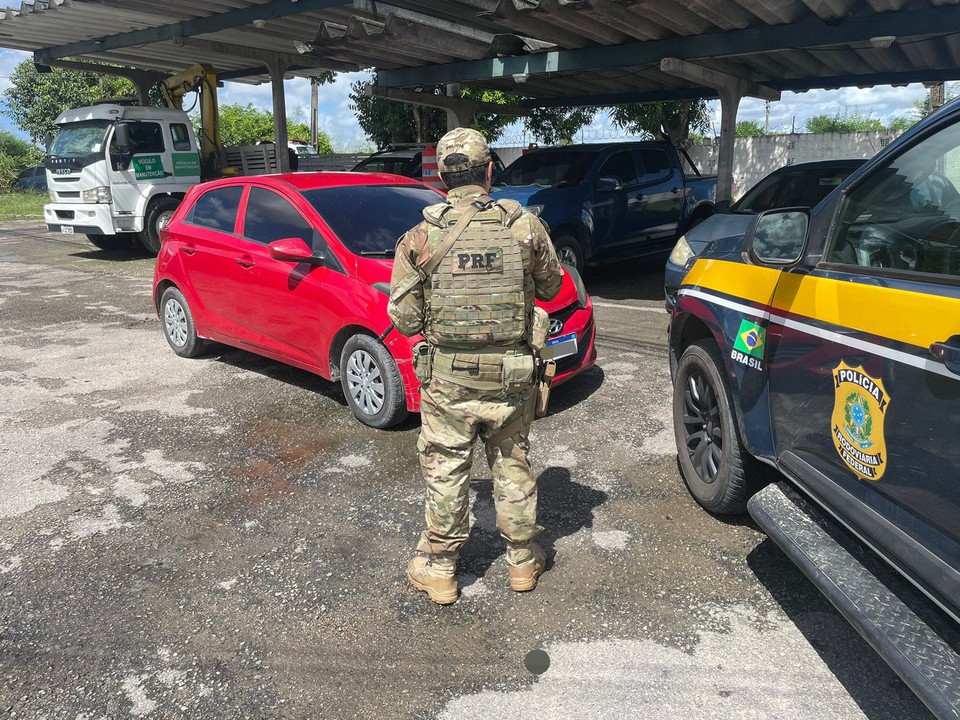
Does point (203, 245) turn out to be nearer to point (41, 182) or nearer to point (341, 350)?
point (341, 350)

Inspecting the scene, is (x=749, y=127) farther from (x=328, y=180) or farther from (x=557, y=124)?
(x=328, y=180)

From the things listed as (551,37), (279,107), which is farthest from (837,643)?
(279,107)

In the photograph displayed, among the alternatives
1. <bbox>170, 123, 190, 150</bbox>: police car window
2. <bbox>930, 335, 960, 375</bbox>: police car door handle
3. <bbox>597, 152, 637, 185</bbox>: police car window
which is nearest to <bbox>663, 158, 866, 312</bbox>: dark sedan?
<bbox>597, 152, 637, 185</bbox>: police car window

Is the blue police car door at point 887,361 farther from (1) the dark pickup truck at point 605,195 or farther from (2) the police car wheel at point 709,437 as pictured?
(1) the dark pickup truck at point 605,195

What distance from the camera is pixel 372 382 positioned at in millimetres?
4934

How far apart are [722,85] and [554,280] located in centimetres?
874

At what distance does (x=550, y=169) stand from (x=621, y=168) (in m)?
0.91

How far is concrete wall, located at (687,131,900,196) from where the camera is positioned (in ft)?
64.9

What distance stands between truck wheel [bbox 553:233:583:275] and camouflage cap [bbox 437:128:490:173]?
20.2 ft

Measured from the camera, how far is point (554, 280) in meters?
3.04

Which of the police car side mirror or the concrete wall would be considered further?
the concrete wall

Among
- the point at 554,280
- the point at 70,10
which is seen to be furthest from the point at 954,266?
the point at 70,10

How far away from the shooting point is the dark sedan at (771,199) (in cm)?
712

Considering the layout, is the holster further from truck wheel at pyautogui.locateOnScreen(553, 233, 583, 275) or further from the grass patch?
the grass patch
